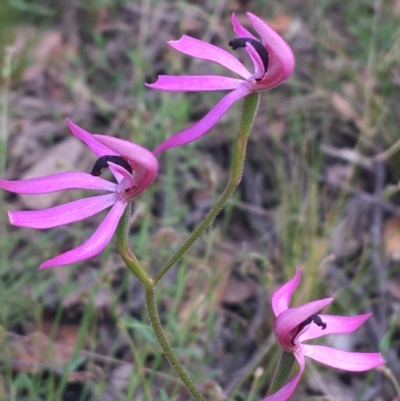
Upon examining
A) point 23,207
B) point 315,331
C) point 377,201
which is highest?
point 315,331

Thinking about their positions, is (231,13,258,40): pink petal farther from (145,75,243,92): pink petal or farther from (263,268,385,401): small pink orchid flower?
(263,268,385,401): small pink orchid flower

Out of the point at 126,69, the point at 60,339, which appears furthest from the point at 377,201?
the point at 126,69

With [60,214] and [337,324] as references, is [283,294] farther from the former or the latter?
[60,214]

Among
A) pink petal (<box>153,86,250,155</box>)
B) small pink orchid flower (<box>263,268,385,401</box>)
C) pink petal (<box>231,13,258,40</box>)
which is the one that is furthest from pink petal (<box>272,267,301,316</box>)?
pink petal (<box>231,13,258,40</box>)

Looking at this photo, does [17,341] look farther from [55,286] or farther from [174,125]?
[174,125]

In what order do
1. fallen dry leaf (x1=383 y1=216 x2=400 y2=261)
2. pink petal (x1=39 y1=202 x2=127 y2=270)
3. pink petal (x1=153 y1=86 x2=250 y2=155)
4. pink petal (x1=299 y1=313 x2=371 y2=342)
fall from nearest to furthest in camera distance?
pink petal (x1=39 y1=202 x2=127 y2=270) → pink petal (x1=153 y1=86 x2=250 y2=155) → pink petal (x1=299 y1=313 x2=371 y2=342) → fallen dry leaf (x1=383 y1=216 x2=400 y2=261)

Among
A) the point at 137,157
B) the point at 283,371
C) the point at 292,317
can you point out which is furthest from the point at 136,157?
the point at 283,371
